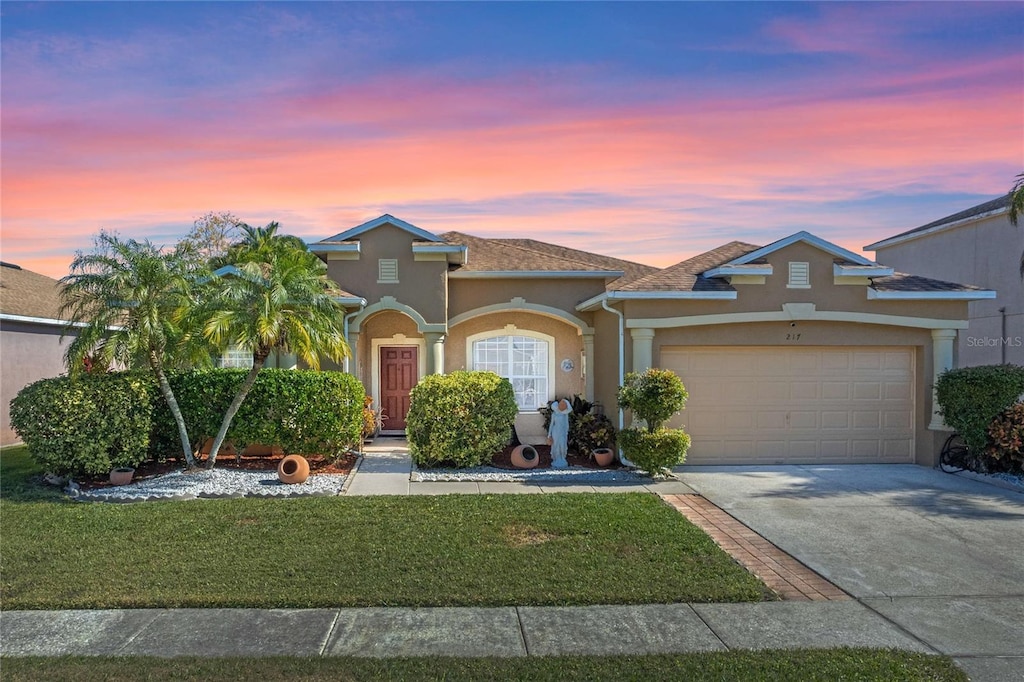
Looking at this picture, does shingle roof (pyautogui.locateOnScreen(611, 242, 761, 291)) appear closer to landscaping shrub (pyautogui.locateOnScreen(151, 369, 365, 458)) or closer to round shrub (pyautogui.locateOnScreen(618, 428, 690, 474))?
round shrub (pyautogui.locateOnScreen(618, 428, 690, 474))

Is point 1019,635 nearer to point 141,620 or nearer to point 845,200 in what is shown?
point 141,620

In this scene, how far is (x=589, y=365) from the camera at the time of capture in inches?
627

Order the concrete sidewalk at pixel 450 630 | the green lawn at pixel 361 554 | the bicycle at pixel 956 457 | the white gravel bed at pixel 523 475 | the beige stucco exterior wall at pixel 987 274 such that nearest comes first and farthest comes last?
the concrete sidewalk at pixel 450 630
the green lawn at pixel 361 554
the white gravel bed at pixel 523 475
the bicycle at pixel 956 457
the beige stucco exterior wall at pixel 987 274

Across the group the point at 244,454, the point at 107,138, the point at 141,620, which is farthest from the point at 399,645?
the point at 107,138

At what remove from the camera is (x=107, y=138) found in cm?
1236

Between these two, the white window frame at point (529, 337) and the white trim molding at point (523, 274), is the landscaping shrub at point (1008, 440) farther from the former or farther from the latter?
the white window frame at point (529, 337)

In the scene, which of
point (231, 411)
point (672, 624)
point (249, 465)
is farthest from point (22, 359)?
point (672, 624)

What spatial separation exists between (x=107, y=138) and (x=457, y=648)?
1119 cm

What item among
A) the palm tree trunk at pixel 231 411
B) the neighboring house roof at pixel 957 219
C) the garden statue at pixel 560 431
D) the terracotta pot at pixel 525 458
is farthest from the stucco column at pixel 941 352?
the palm tree trunk at pixel 231 411

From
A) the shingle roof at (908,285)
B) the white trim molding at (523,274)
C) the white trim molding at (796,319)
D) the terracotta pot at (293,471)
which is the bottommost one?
the terracotta pot at (293,471)

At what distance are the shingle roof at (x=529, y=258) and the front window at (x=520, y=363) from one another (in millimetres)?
1700

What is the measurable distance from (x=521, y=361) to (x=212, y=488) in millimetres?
7608

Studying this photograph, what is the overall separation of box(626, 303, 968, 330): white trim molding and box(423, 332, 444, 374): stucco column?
14.1 ft

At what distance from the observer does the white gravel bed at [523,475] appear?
11.9 metres
